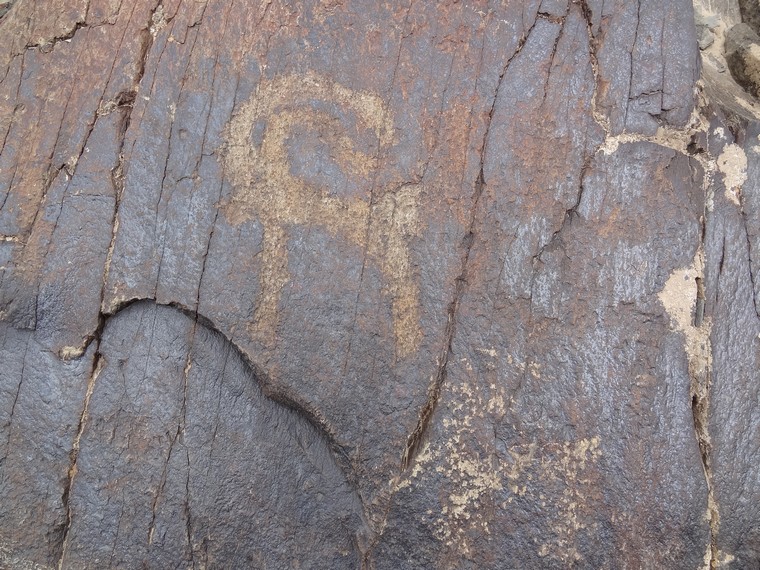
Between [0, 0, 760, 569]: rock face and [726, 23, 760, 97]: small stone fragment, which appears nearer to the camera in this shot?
[0, 0, 760, 569]: rock face

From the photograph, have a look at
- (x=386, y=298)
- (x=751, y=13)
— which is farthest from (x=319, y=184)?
(x=751, y=13)

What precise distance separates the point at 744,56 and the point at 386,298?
1612mm

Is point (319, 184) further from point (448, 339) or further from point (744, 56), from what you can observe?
point (744, 56)

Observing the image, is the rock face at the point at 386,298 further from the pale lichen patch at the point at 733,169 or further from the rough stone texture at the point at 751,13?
the rough stone texture at the point at 751,13

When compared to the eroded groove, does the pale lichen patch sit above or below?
above

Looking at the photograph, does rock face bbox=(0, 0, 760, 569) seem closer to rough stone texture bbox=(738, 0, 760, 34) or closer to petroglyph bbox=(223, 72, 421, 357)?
petroglyph bbox=(223, 72, 421, 357)

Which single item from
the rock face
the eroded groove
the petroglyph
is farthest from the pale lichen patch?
the petroglyph

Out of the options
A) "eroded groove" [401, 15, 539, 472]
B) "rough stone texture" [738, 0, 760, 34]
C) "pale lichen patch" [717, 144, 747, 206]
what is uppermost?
"rough stone texture" [738, 0, 760, 34]

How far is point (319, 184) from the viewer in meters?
1.82

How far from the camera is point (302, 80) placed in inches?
73.6

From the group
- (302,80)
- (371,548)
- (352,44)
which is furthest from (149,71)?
(371,548)

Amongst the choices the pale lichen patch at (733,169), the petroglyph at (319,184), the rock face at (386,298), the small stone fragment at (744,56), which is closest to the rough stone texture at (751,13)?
the small stone fragment at (744,56)

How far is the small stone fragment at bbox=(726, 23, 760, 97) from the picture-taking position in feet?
7.20

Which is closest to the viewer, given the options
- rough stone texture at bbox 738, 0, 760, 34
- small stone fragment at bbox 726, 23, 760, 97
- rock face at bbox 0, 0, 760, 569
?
rock face at bbox 0, 0, 760, 569
